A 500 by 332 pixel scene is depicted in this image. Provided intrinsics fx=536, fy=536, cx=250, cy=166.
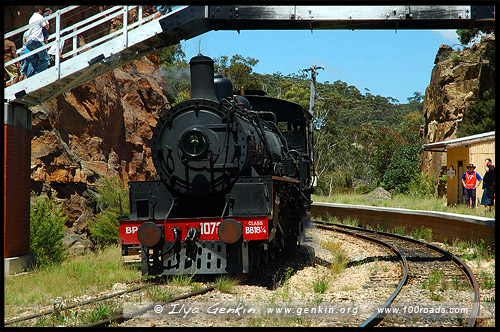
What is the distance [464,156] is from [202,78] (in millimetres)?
13457

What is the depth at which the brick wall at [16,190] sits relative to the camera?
886cm

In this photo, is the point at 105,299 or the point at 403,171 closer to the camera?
the point at 105,299

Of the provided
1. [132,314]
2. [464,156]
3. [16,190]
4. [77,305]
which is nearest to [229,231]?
[132,314]

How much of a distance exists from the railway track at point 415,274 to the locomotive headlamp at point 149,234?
3373mm

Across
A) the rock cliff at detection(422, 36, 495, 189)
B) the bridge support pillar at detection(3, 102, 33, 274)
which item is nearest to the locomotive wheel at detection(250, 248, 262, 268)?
the bridge support pillar at detection(3, 102, 33, 274)

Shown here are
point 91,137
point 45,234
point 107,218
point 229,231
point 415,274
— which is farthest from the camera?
point 91,137

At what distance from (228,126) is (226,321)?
11.2ft

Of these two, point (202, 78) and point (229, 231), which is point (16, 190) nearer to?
point (202, 78)

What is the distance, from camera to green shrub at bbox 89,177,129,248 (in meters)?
12.1

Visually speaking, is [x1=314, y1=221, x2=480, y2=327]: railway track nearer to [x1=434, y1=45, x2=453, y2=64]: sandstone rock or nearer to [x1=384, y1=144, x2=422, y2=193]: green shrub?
[x1=384, y1=144, x2=422, y2=193]: green shrub

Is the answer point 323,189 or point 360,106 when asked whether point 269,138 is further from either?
point 360,106

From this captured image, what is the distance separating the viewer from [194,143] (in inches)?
328

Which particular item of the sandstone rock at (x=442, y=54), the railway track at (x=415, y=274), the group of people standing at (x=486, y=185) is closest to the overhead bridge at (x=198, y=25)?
the railway track at (x=415, y=274)

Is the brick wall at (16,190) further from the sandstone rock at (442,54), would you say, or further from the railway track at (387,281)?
the sandstone rock at (442,54)
